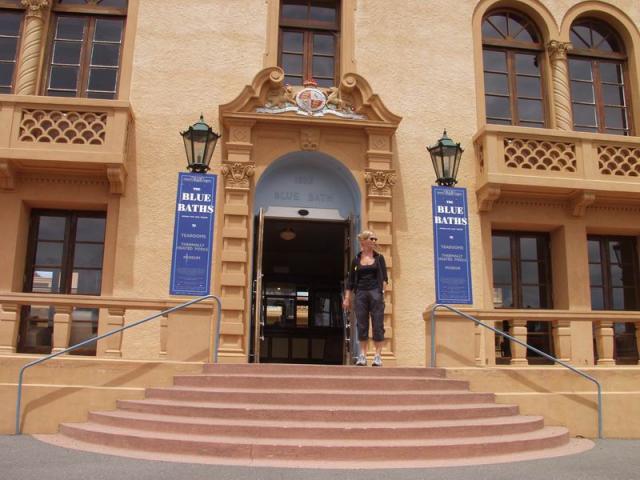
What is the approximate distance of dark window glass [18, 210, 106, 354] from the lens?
10.8m

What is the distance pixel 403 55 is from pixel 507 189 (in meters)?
3.43

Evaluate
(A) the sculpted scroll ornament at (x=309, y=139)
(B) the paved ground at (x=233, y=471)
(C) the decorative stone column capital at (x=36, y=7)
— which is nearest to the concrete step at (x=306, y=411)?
(B) the paved ground at (x=233, y=471)

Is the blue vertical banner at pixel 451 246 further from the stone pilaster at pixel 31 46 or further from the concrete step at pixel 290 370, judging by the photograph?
the stone pilaster at pixel 31 46

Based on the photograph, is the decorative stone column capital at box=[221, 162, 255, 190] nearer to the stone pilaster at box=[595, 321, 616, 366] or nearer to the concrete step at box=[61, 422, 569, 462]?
the concrete step at box=[61, 422, 569, 462]

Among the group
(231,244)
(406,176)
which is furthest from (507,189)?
(231,244)

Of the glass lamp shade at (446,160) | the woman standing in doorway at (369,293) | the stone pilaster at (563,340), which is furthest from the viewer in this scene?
the glass lamp shade at (446,160)

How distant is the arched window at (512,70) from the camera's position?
509 inches

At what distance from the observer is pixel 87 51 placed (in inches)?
475

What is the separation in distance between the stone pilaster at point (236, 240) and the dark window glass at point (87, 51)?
2717 millimetres

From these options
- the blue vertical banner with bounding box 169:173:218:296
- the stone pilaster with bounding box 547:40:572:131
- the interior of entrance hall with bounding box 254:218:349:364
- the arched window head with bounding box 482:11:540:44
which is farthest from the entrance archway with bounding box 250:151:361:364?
the arched window head with bounding box 482:11:540:44

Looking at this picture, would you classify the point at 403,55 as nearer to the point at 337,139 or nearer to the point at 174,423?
the point at 337,139

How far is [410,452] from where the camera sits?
21.4 feet

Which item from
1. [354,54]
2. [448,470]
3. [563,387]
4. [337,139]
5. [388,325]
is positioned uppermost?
[354,54]

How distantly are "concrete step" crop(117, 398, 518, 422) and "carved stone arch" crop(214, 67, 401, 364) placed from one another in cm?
330
